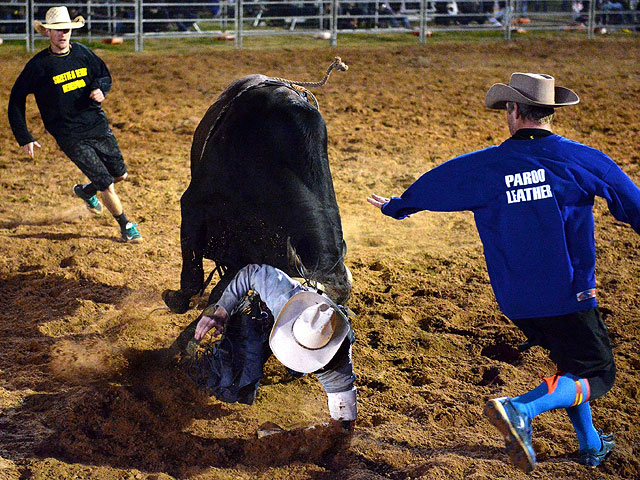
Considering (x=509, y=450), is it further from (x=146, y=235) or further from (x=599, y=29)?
(x=599, y=29)

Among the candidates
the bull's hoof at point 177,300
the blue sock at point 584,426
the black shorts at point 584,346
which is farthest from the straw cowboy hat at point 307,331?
the bull's hoof at point 177,300

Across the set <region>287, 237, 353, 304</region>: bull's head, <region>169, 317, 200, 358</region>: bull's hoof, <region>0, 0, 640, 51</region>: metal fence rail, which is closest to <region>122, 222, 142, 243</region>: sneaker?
<region>169, 317, 200, 358</region>: bull's hoof

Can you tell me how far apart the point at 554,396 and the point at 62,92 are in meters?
4.66

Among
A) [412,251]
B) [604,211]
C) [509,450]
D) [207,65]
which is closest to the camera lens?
[509,450]

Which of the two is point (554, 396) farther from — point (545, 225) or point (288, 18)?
point (288, 18)

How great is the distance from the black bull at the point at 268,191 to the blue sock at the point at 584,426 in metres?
1.29

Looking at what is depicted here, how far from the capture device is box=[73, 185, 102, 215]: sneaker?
6.88m

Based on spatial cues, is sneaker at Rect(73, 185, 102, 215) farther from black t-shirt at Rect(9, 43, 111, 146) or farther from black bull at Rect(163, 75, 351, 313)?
black bull at Rect(163, 75, 351, 313)

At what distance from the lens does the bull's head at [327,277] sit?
385cm

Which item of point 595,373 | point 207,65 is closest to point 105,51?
point 207,65

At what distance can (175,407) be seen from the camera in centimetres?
414

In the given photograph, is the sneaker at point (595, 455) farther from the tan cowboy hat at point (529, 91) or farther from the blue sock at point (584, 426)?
the tan cowboy hat at point (529, 91)

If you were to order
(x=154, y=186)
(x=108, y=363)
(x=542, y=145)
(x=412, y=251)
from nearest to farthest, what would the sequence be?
(x=542, y=145) → (x=108, y=363) → (x=412, y=251) → (x=154, y=186)

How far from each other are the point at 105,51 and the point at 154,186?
7874 millimetres
